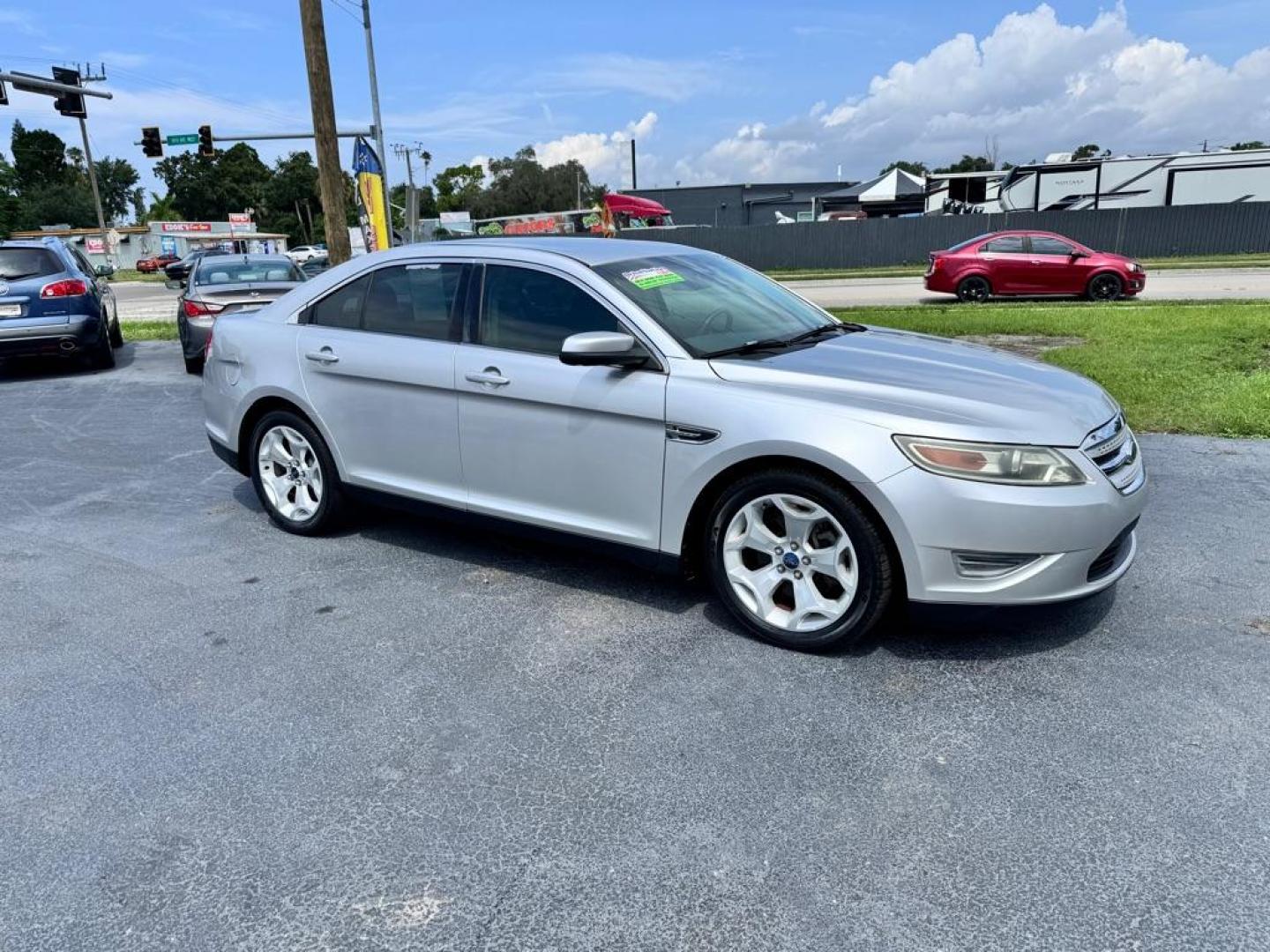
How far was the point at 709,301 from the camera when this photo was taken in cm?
440

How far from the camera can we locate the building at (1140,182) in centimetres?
3195

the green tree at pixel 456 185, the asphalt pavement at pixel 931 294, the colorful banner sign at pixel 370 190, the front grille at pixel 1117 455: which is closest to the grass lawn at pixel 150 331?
the asphalt pavement at pixel 931 294

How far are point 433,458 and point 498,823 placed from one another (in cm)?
226

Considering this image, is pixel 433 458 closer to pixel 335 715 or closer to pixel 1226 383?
pixel 335 715

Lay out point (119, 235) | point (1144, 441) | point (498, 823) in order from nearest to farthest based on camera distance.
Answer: point (498, 823)
point (1144, 441)
point (119, 235)

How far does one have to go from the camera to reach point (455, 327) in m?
4.49

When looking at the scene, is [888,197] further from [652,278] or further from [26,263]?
[652,278]

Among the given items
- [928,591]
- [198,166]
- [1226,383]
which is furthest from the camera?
[198,166]

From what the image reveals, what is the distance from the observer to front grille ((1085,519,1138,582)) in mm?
3445

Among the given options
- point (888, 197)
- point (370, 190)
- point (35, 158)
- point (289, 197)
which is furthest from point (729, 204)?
point (35, 158)

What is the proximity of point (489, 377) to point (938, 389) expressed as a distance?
196 centimetres

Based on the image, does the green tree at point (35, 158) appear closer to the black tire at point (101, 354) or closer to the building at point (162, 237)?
the building at point (162, 237)

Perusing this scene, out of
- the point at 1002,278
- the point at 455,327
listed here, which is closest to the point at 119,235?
the point at 1002,278

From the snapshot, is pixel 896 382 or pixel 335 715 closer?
pixel 335 715
